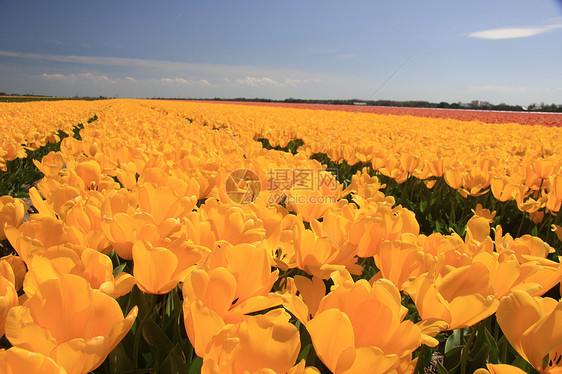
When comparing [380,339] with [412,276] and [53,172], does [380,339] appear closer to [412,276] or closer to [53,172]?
[412,276]

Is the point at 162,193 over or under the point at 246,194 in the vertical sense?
over

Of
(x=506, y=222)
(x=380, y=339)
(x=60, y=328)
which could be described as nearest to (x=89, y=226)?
(x=60, y=328)

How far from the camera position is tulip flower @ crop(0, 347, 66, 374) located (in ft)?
1.65

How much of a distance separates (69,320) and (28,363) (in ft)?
0.46

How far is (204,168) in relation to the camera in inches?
94.1

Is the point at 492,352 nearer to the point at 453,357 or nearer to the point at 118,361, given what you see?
the point at 453,357

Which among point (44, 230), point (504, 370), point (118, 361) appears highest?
point (44, 230)

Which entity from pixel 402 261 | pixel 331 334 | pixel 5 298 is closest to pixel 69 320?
pixel 5 298

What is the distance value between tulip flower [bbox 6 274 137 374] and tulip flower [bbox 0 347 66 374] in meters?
0.05

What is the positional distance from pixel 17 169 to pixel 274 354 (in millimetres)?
5347

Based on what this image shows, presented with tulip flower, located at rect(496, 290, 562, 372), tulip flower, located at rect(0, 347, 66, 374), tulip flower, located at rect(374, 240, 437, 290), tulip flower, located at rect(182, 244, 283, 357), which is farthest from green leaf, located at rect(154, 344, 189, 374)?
tulip flower, located at rect(496, 290, 562, 372)

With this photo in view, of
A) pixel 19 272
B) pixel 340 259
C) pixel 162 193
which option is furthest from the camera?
pixel 162 193

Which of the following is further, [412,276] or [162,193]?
[162,193]

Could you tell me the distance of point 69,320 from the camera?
64 centimetres
